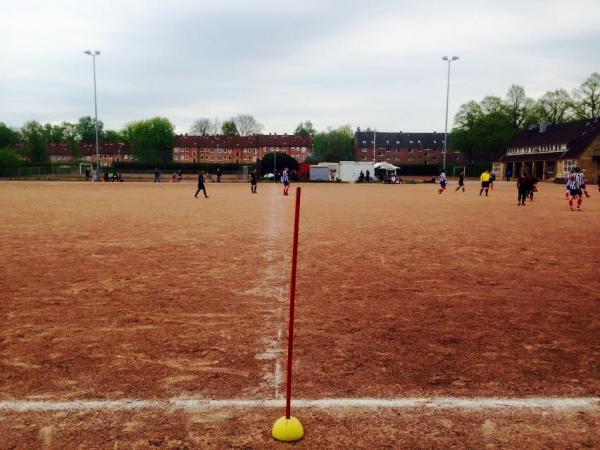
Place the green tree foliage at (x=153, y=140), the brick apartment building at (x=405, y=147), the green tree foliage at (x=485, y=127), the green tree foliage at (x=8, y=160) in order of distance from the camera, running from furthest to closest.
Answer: the brick apartment building at (x=405, y=147)
the green tree foliage at (x=153, y=140)
the green tree foliage at (x=485, y=127)
the green tree foliage at (x=8, y=160)

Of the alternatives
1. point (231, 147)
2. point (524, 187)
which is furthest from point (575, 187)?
point (231, 147)

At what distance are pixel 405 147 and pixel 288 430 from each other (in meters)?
135

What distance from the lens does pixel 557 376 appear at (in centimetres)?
430

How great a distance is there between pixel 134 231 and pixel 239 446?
11709mm

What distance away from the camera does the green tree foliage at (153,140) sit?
11787cm

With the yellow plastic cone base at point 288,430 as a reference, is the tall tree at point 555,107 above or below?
above

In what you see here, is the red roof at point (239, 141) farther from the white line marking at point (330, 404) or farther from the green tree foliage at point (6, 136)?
the white line marking at point (330, 404)

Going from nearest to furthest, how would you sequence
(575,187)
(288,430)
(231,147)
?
(288,430), (575,187), (231,147)

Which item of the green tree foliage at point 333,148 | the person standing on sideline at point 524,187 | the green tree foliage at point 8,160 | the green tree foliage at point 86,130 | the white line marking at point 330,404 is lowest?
the white line marking at point 330,404

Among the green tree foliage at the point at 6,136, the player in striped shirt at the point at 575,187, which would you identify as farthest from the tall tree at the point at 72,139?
the player in striped shirt at the point at 575,187

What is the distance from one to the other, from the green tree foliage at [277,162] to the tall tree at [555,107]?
51.4 m

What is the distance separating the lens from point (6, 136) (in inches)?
4980

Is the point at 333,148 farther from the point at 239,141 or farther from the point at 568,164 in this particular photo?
the point at 568,164

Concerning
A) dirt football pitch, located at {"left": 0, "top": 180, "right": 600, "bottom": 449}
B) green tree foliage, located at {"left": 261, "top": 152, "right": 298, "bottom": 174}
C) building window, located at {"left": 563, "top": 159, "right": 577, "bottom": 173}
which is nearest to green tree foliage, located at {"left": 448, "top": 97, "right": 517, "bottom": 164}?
building window, located at {"left": 563, "top": 159, "right": 577, "bottom": 173}
